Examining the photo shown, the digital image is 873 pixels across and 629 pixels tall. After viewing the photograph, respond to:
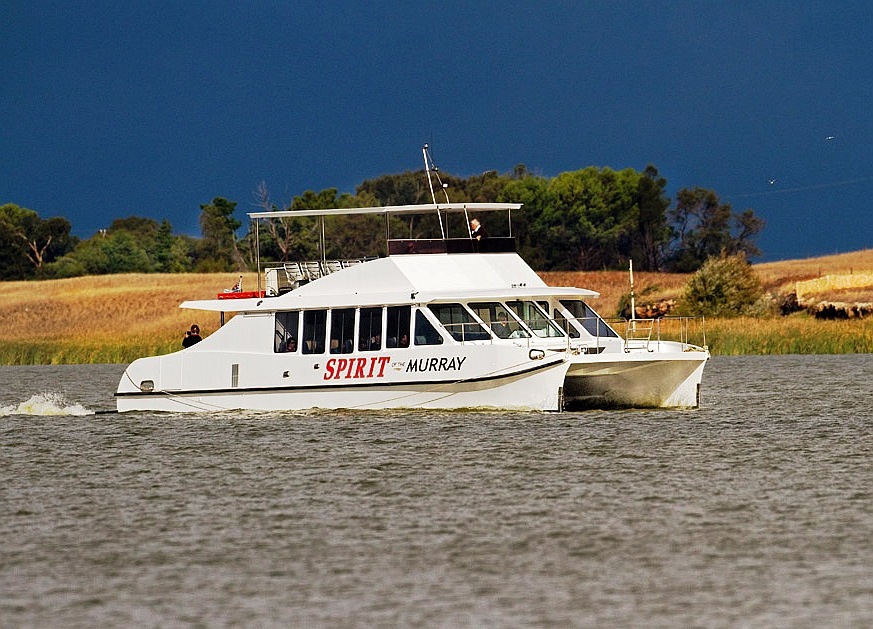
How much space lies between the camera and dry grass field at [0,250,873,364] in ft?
196

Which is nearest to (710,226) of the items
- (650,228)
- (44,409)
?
(650,228)

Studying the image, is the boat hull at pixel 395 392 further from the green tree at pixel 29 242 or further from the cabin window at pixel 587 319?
the green tree at pixel 29 242

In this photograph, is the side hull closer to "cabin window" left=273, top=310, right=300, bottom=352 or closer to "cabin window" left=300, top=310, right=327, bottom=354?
"cabin window" left=300, top=310, right=327, bottom=354

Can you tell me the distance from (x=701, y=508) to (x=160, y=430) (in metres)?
14.2

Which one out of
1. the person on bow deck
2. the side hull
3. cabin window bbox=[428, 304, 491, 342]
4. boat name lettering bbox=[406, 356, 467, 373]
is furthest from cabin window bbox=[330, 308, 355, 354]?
the side hull

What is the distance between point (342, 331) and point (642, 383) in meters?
6.01

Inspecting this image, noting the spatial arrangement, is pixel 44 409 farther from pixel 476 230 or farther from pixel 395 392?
pixel 476 230

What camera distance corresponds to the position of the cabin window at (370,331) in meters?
31.1

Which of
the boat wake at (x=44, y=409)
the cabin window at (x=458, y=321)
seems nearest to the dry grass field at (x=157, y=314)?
the boat wake at (x=44, y=409)

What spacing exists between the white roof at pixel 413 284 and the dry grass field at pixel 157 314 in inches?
1039

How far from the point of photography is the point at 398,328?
30.9 m

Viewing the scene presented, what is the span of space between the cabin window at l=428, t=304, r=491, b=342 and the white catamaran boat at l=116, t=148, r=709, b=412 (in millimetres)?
24

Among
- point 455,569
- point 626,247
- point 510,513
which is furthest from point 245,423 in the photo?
point 626,247

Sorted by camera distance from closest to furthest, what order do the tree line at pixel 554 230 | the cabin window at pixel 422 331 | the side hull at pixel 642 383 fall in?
the side hull at pixel 642 383 < the cabin window at pixel 422 331 < the tree line at pixel 554 230
